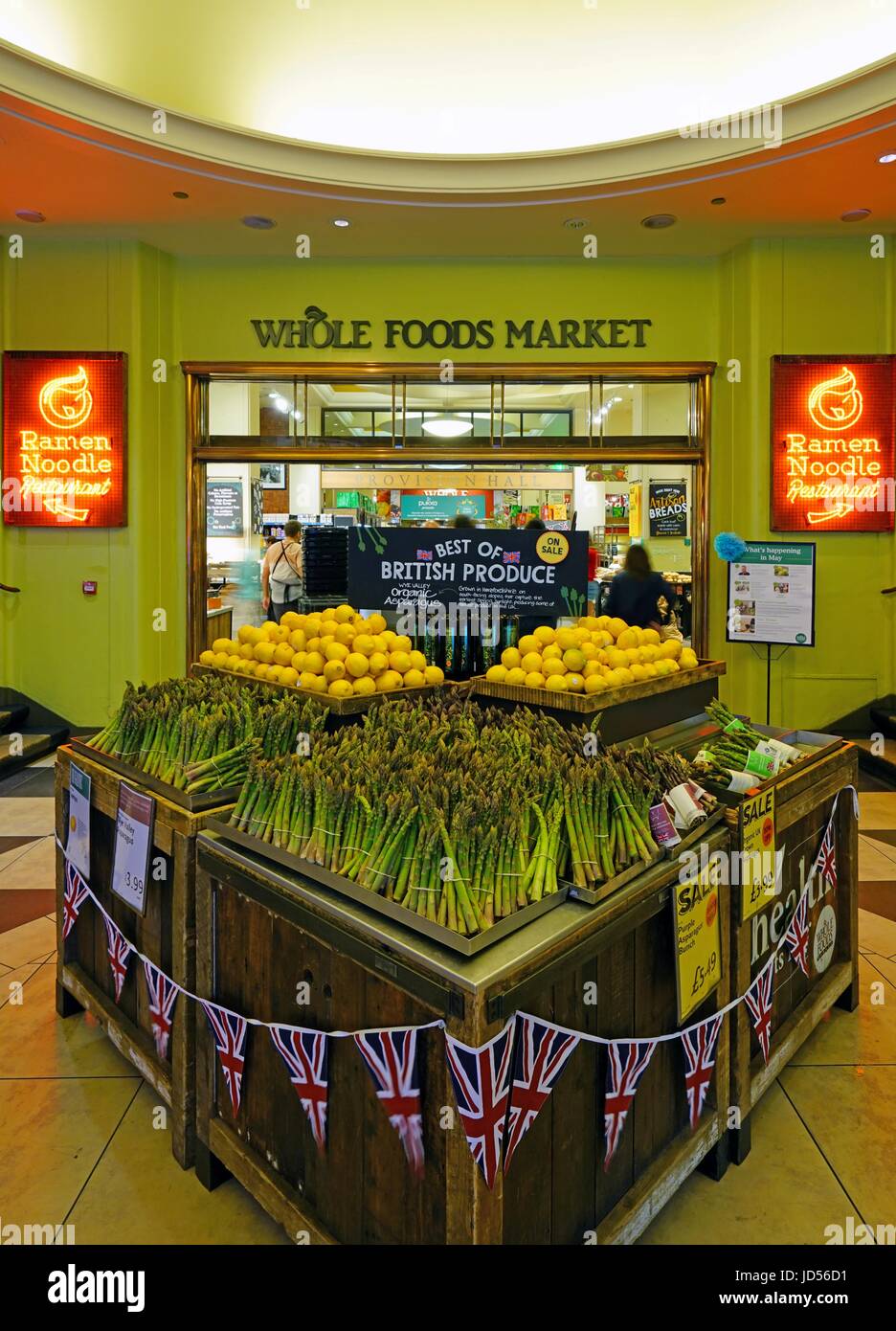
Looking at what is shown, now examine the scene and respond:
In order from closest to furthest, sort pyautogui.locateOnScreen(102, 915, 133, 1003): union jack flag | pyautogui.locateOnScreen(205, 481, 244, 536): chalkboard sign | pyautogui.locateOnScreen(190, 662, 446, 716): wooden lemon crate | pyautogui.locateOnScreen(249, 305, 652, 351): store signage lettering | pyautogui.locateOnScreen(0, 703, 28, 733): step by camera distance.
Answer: pyautogui.locateOnScreen(102, 915, 133, 1003): union jack flag, pyautogui.locateOnScreen(190, 662, 446, 716): wooden lemon crate, pyautogui.locateOnScreen(0, 703, 28, 733): step, pyautogui.locateOnScreen(249, 305, 652, 351): store signage lettering, pyautogui.locateOnScreen(205, 481, 244, 536): chalkboard sign

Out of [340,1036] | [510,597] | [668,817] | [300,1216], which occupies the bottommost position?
[300,1216]

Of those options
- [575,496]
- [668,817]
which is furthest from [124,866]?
[575,496]

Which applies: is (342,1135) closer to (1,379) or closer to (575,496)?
(1,379)

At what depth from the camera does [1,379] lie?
6754mm

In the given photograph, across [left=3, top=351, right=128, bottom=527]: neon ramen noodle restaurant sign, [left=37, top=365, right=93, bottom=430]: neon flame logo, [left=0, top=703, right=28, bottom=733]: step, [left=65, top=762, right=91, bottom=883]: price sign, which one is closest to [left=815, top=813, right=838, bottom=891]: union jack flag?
[left=65, top=762, right=91, bottom=883]: price sign

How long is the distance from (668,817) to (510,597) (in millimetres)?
1432

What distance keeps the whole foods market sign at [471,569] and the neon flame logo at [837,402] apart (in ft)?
14.4

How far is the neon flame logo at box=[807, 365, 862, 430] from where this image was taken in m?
6.58

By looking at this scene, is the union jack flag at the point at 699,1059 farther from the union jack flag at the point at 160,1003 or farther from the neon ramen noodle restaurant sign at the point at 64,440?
the neon ramen noodle restaurant sign at the point at 64,440

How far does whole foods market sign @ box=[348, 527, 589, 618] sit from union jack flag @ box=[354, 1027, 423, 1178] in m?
1.91

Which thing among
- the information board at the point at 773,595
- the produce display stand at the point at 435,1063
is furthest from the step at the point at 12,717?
the information board at the point at 773,595

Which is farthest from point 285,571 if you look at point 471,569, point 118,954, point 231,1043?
point 231,1043

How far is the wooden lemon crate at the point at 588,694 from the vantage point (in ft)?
9.13

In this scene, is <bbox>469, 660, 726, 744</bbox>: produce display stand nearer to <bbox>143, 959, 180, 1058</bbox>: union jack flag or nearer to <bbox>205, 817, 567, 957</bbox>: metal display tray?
<bbox>205, 817, 567, 957</bbox>: metal display tray
